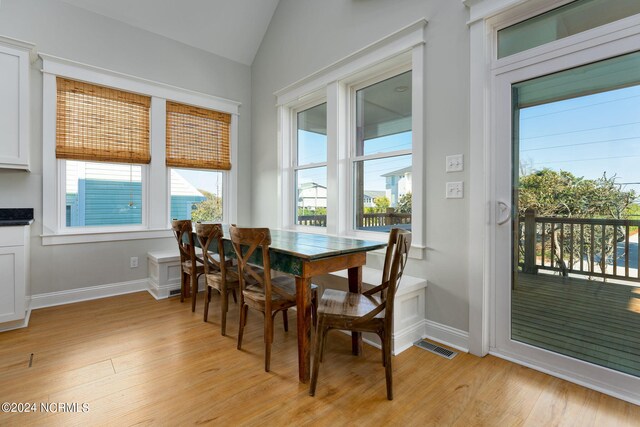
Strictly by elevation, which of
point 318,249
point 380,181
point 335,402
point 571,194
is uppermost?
point 380,181

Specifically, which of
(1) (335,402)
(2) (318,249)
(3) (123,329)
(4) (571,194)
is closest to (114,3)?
(3) (123,329)

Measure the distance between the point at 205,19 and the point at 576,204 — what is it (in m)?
4.31

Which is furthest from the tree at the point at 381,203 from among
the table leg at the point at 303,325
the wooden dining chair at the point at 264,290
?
the table leg at the point at 303,325

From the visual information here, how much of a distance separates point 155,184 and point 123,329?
5.95ft

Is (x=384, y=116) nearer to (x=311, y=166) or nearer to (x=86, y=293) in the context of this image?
(x=311, y=166)

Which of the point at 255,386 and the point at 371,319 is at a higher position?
the point at 371,319

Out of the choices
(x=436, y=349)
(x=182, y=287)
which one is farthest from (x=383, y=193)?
(x=182, y=287)

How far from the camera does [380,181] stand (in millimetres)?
2969

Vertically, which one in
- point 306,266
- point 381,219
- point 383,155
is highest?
point 383,155

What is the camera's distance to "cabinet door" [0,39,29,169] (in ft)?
8.48

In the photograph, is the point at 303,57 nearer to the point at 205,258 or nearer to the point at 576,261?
the point at 205,258

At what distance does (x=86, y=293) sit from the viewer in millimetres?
3307

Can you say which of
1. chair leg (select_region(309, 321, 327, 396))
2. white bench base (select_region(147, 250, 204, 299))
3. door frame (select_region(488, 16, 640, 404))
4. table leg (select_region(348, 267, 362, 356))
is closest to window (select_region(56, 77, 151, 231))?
white bench base (select_region(147, 250, 204, 299))

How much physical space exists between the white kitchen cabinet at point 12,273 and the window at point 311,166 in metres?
2.65
